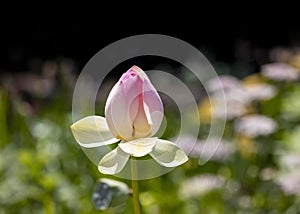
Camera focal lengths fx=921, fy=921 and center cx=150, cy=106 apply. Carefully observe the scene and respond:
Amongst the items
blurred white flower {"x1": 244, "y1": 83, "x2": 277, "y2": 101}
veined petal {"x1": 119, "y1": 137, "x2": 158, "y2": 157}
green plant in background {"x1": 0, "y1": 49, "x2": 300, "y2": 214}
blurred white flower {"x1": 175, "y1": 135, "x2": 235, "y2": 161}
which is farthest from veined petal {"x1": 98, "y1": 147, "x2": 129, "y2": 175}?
blurred white flower {"x1": 244, "y1": 83, "x2": 277, "y2": 101}

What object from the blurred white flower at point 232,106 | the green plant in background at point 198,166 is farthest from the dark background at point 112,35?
the blurred white flower at point 232,106

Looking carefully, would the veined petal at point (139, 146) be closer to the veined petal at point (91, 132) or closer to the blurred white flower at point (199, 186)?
the veined petal at point (91, 132)

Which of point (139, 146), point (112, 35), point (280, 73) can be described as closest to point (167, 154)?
point (139, 146)

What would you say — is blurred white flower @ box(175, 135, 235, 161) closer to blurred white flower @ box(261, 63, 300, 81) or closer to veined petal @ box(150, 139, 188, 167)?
blurred white flower @ box(261, 63, 300, 81)

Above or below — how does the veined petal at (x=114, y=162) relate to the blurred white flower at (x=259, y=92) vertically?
below

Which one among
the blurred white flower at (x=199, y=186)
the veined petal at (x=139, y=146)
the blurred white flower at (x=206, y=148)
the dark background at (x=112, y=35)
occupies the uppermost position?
the dark background at (x=112, y=35)

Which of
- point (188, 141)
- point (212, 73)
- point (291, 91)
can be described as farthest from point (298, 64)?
point (188, 141)

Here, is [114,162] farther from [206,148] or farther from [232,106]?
[232,106]

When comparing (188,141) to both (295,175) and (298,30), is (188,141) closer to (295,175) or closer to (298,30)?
(295,175)
